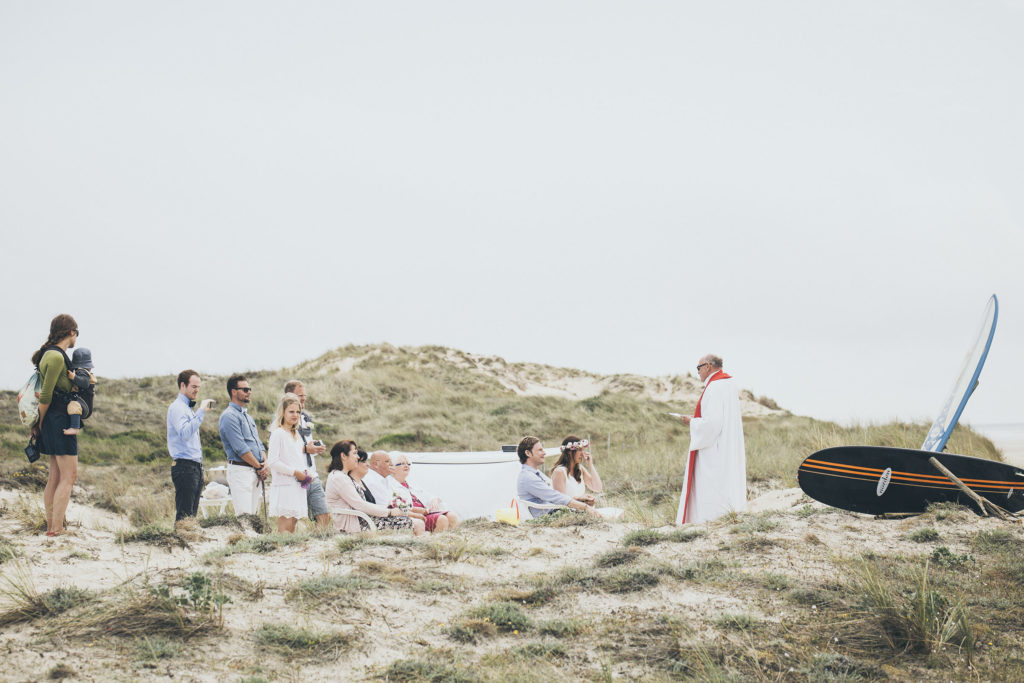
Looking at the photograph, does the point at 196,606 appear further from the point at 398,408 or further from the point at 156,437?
the point at 398,408

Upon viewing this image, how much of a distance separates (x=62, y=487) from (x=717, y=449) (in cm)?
608

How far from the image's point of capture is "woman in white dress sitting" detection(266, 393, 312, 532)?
7645 millimetres

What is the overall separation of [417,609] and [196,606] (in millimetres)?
1379

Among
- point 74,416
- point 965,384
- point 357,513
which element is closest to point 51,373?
point 74,416

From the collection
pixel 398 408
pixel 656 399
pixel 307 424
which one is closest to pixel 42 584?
pixel 307 424

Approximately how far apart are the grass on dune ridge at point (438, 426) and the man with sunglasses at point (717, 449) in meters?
0.70

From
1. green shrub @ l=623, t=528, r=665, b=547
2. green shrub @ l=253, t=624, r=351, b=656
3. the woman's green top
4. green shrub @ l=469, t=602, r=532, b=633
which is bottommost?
green shrub @ l=253, t=624, r=351, b=656

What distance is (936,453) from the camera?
7.34 metres

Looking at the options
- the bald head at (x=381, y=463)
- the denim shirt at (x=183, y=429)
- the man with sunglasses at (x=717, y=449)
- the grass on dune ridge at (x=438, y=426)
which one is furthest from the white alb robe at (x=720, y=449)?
the denim shirt at (x=183, y=429)

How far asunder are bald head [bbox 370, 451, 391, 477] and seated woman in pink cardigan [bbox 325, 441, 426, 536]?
20cm

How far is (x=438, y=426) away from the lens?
24.2 meters

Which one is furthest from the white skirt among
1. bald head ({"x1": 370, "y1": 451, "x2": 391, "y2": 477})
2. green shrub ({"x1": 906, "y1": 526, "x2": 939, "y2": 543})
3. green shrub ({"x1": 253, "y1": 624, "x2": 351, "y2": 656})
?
green shrub ({"x1": 906, "y1": 526, "x2": 939, "y2": 543})

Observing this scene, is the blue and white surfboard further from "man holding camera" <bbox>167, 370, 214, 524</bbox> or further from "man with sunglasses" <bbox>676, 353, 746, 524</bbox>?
"man holding camera" <bbox>167, 370, 214, 524</bbox>

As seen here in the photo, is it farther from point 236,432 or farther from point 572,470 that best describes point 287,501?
point 572,470
